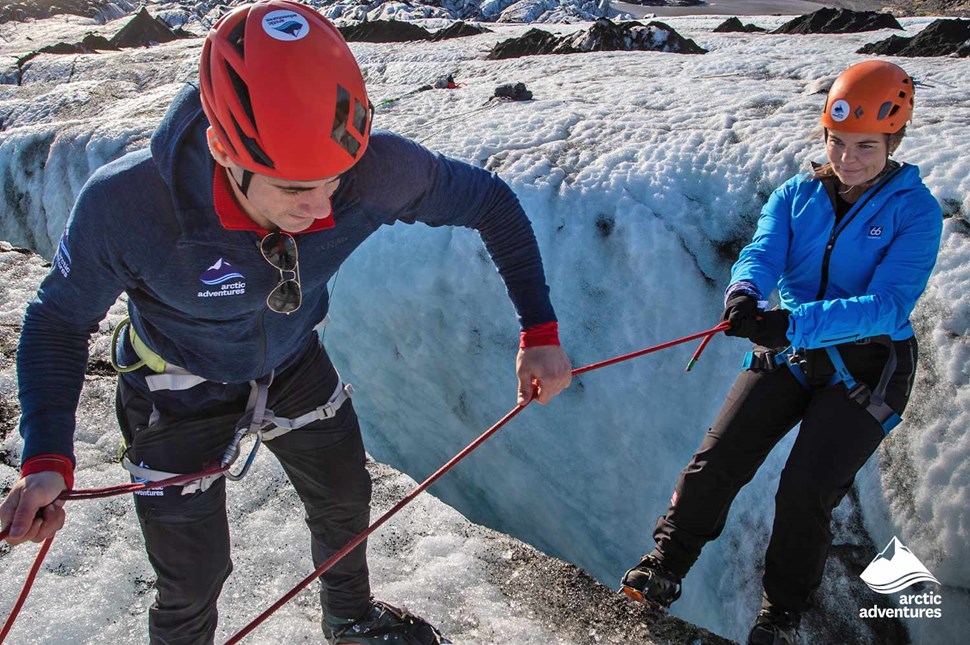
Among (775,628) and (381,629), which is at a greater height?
(775,628)

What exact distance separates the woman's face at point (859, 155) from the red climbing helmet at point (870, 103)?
0.03 m

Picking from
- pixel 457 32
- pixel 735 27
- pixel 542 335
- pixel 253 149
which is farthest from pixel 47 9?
pixel 253 149

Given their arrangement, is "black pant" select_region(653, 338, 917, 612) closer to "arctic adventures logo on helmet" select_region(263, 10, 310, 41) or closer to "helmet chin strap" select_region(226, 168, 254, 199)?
"helmet chin strap" select_region(226, 168, 254, 199)

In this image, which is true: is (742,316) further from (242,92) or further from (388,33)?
(388,33)

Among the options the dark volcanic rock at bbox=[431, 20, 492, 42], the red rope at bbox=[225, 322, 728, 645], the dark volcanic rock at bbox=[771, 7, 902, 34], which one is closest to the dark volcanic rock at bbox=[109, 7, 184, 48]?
the dark volcanic rock at bbox=[431, 20, 492, 42]

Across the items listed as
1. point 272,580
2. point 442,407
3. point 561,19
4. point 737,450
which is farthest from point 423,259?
point 561,19

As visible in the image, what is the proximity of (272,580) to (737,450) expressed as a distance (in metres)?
2.04

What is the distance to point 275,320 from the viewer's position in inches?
82.4

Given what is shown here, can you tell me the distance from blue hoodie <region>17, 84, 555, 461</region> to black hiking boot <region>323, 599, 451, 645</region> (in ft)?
3.48

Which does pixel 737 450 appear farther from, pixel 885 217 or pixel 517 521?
pixel 517 521

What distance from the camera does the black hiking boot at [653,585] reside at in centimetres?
277

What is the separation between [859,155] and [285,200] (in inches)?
83.8

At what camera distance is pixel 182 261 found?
5.79 ft

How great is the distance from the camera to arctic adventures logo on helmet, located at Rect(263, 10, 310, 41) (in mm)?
1574
